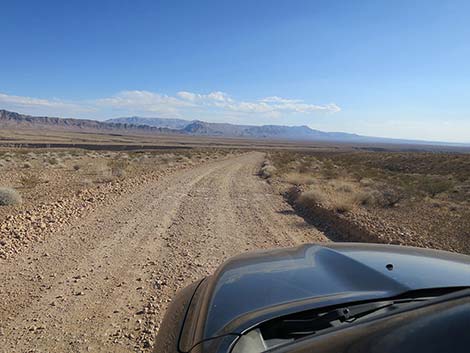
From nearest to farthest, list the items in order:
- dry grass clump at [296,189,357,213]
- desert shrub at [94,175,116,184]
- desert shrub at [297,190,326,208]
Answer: dry grass clump at [296,189,357,213], desert shrub at [297,190,326,208], desert shrub at [94,175,116,184]

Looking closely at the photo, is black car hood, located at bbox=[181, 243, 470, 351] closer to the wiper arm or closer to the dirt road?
the wiper arm

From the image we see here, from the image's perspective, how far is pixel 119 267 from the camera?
20.1ft

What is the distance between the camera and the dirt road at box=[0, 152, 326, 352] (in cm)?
414

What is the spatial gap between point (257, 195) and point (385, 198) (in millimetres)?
4669

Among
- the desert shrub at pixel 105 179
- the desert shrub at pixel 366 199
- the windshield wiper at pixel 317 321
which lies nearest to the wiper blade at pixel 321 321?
the windshield wiper at pixel 317 321

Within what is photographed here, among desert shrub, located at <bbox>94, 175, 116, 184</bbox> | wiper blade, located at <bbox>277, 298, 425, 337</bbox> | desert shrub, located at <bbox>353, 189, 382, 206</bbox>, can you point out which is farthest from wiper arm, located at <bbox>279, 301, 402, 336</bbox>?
desert shrub, located at <bbox>94, 175, 116, 184</bbox>

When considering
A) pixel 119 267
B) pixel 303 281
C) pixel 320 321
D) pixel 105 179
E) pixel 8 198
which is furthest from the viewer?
pixel 105 179

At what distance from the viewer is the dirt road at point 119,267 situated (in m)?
4.14

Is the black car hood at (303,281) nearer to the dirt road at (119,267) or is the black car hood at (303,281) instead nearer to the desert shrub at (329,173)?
the dirt road at (119,267)

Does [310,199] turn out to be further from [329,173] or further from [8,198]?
[329,173]

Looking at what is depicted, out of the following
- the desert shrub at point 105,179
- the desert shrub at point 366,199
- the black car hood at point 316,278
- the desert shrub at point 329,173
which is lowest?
the desert shrub at point 105,179

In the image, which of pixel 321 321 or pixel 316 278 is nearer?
pixel 321 321

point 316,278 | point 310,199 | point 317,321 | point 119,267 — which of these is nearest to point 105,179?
point 310,199

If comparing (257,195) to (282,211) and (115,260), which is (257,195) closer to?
(282,211)
